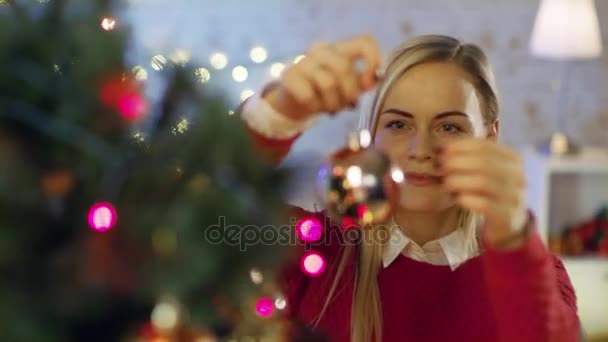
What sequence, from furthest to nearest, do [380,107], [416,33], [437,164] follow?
[416,33] < [380,107] < [437,164]

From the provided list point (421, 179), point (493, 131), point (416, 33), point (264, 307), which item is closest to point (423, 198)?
point (421, 179)

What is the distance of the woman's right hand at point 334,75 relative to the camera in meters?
0.55

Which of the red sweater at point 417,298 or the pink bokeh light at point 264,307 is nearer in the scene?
the pink bokeh light at point 264,307

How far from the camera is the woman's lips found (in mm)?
834

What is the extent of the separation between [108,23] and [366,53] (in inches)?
8.7

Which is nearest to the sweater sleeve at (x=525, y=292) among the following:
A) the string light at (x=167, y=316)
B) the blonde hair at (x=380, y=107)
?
the blonde hair at (x=380, y=107)

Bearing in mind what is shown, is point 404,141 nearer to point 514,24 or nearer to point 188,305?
point 188,305

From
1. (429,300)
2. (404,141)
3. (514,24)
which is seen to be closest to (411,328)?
(429,300)

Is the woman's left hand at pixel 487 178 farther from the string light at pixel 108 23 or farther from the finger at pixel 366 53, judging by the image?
the string light at pixel 108 23

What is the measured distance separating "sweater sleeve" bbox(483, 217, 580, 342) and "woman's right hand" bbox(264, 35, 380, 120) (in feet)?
0.61

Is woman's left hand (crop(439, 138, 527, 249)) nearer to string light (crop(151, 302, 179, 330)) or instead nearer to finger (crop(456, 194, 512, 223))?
finger (crop(456, 194, 512, 223))

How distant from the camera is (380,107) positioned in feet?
3.06

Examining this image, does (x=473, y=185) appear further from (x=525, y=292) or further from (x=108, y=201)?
(x=108, y=201)

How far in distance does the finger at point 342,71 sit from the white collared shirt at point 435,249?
1.47ft
